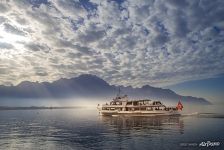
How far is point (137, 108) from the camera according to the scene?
11862 centimetres

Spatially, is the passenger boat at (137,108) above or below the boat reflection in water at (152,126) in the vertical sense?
above

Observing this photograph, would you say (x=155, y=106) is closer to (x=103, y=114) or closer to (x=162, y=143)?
(x=103, y=114)

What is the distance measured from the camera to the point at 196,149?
123 ft

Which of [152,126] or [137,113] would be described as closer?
[152,126]

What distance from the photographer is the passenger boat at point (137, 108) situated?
110m

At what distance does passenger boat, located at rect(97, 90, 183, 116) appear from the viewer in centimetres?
11019

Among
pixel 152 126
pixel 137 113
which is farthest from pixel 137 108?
pixel 152 126

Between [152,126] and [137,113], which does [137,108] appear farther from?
[152,126]

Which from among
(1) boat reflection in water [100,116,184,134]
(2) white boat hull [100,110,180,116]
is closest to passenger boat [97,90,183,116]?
(2) white boat hull [100,110,180,116]

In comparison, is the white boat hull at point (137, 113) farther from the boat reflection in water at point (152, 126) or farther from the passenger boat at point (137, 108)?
the boat reflection in water at point (152, 126)

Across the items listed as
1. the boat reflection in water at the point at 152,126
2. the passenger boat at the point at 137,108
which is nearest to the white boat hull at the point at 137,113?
the passenger boat at the point at 137,108

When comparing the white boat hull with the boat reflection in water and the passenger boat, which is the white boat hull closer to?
the passenger boat

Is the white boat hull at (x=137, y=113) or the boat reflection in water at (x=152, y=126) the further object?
the white boat hull at (x=137, y=113)

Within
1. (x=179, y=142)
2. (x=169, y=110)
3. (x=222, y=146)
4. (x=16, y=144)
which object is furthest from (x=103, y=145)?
(x=169, y=110)
